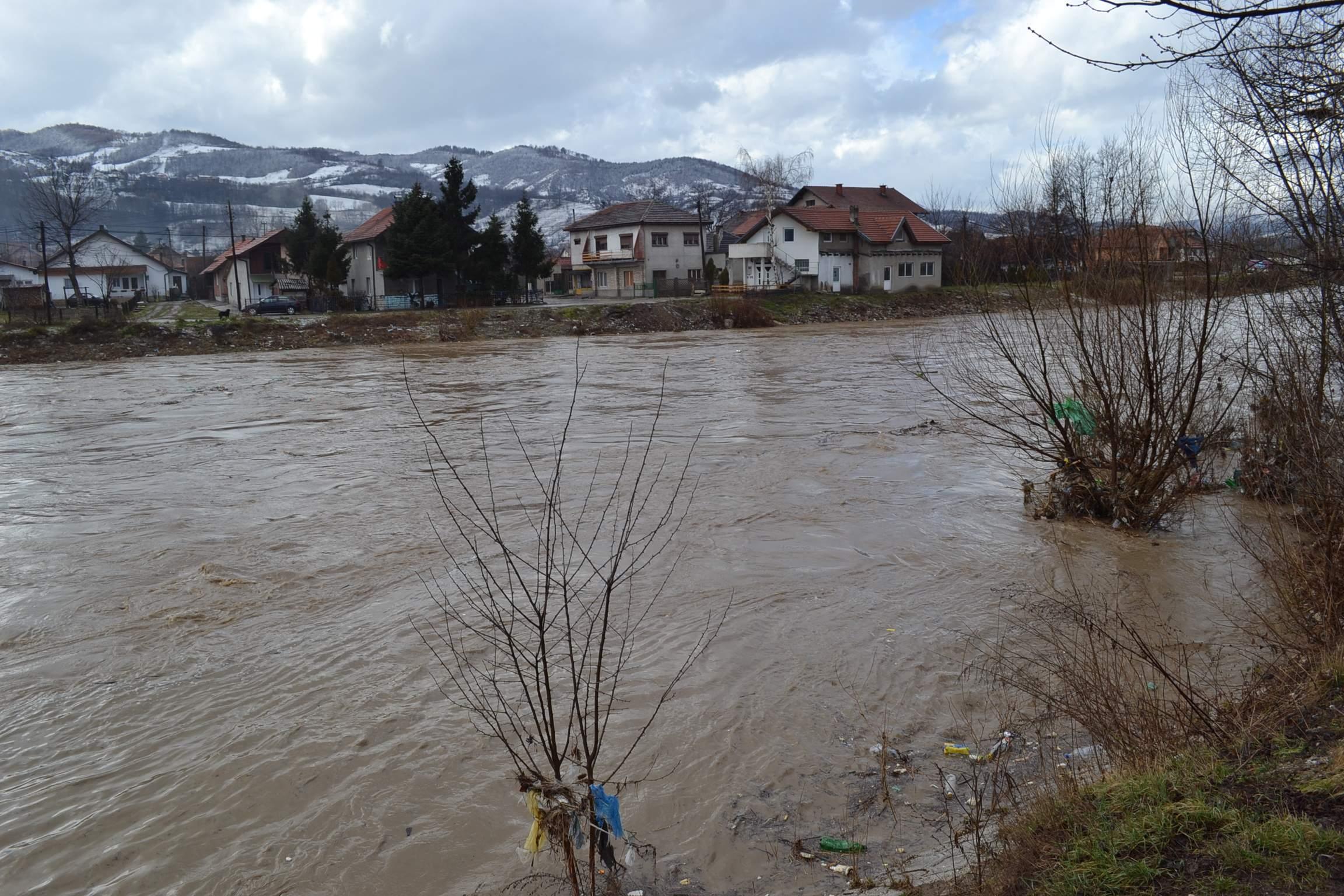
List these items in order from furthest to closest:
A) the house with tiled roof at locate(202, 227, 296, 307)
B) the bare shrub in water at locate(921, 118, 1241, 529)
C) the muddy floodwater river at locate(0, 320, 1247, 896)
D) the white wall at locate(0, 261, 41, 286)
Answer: the white wall at locate(0, 261, 41, 286) < the house with tiled roof at locate(202, 227, 296, 307) < the bare shrub in water at locate(921, 118, 1241, 529) < the muddy floodwater river at locate(0, 320, 1247, 896)

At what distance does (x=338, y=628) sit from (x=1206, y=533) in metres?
8.63

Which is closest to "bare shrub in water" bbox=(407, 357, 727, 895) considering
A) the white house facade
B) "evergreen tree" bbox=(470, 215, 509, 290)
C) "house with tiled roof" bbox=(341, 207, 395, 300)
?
"evergreen tree" bbox=(470, 215, 509, 290)

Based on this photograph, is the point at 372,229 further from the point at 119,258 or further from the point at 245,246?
the point at 119,258

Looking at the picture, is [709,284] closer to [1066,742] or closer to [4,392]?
[4,392]

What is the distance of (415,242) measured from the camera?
48000 millimetres

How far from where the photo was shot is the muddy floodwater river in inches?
193

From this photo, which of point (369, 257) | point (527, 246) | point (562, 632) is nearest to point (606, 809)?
point (562, 632)

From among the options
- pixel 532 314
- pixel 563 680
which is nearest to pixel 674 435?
pixel 563 680

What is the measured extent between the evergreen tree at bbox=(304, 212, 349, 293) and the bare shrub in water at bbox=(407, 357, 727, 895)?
1648 inches

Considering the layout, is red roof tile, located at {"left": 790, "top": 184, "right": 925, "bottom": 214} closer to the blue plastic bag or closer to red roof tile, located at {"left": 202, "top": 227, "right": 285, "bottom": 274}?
red roof tile, located at {"left": 202, "top": 227, "right": 285, "bottom": 274}

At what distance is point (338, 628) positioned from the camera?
7.77 metres

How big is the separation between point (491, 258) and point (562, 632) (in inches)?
1797

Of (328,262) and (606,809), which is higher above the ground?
(328,262)

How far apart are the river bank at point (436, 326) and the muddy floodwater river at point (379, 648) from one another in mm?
21160
